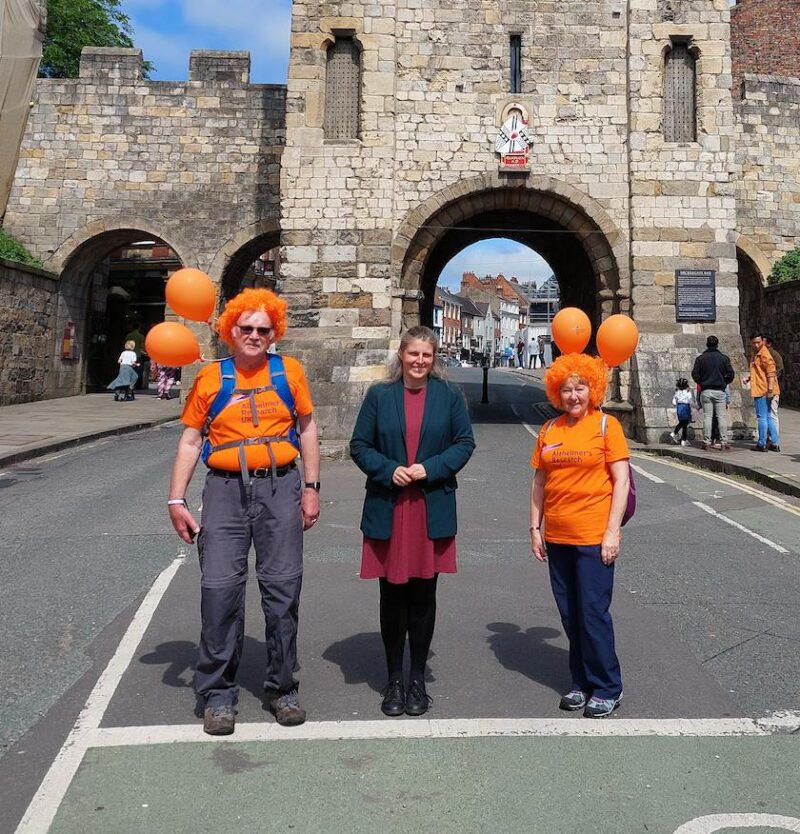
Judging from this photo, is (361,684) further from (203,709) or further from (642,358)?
(642,358)

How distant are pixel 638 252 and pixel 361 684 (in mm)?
12320

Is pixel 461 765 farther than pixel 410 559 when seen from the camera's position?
No

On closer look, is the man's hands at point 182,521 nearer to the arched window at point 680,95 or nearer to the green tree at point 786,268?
the arched window at point 680,95

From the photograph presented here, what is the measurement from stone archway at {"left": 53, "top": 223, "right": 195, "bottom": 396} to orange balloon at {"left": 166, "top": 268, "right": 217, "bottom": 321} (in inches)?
634

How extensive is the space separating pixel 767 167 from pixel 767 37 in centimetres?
1104

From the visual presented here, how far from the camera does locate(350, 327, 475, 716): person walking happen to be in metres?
3.43

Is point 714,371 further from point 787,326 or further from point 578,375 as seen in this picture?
point 578,375

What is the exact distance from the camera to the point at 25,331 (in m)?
18.8

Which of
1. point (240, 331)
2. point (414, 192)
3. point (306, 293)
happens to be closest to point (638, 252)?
point (414, 192)

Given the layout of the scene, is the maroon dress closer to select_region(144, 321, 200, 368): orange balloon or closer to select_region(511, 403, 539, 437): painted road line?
select_region(144, 321, 200, 368): orange balloon

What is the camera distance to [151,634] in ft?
14.3

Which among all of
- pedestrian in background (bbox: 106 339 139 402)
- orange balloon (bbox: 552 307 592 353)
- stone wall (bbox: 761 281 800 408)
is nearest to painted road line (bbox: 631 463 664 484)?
orange balloon (bbox: 552 307 592 353)

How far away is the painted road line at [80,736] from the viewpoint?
99.8 inches

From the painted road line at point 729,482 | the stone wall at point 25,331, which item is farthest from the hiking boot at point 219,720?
the stone wall at point 25,331
